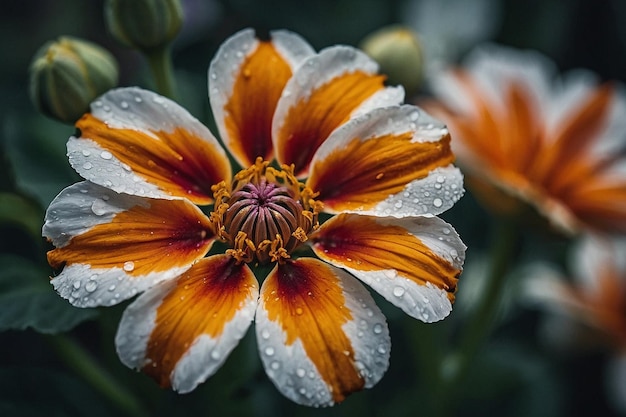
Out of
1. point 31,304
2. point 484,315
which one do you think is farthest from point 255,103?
point 484,315

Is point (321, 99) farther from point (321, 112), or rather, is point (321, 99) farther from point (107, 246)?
point (107, 246)

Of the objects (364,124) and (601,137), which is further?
(601,137)

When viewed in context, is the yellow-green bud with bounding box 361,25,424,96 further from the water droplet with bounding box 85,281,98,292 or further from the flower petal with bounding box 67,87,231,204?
the water droplet with bounding box 85,281,98,292

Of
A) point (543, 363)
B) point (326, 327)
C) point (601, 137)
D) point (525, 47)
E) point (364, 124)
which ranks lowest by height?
point (543, 363)

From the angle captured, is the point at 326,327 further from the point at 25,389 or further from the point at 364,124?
the point at 25,389

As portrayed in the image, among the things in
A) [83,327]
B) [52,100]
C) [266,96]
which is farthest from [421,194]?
[83,327]
